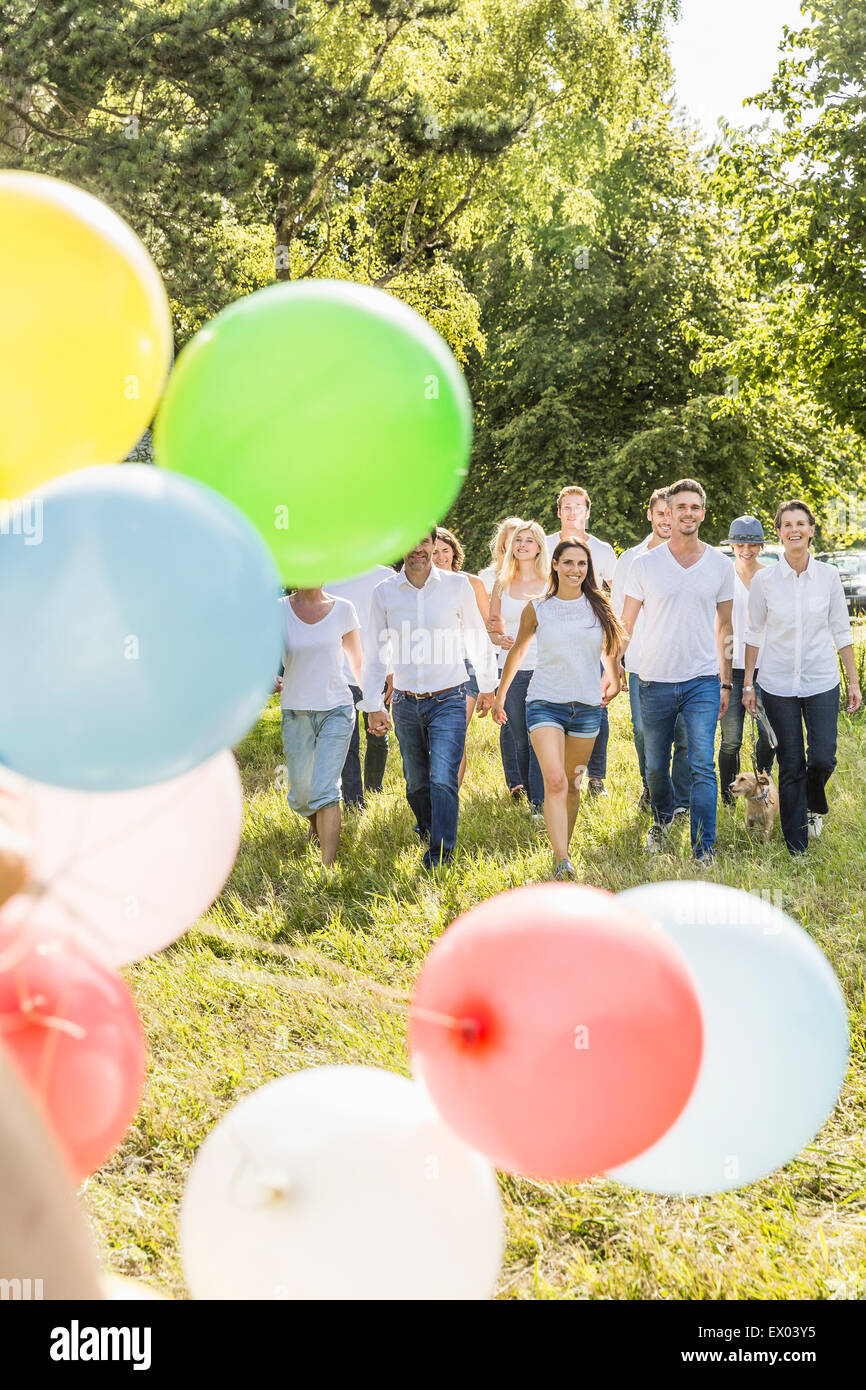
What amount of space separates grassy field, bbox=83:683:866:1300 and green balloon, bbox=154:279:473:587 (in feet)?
6.01

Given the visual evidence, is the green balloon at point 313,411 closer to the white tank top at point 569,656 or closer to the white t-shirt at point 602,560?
the white tank top at point 569,656

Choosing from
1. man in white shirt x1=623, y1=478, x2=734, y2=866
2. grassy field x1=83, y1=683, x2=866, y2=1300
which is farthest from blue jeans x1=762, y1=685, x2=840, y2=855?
man in white shirt x1=623, y1=478, x2=734, y2=866

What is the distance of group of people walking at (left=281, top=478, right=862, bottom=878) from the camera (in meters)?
5.29

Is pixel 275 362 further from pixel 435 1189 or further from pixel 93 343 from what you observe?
pixel 435 1189

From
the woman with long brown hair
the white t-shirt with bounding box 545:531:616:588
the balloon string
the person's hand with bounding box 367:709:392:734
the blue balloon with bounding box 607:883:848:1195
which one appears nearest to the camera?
the balloon string

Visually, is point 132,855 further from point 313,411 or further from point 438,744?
point 438,744

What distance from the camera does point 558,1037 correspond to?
63.2 inches

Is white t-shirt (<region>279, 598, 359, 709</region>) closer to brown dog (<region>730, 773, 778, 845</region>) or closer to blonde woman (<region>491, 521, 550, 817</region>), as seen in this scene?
blonde woman (<region>491, 521, 550, 817</region>)

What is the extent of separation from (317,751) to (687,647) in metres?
1.96

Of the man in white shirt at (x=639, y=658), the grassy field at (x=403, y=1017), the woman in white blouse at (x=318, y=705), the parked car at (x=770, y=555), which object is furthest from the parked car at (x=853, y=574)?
the woman in white blouse at (x=318, y=705)

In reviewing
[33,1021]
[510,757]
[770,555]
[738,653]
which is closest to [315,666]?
[510,757]

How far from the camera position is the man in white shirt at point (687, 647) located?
5512 millimetres

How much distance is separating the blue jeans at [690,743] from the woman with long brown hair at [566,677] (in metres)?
0.40
